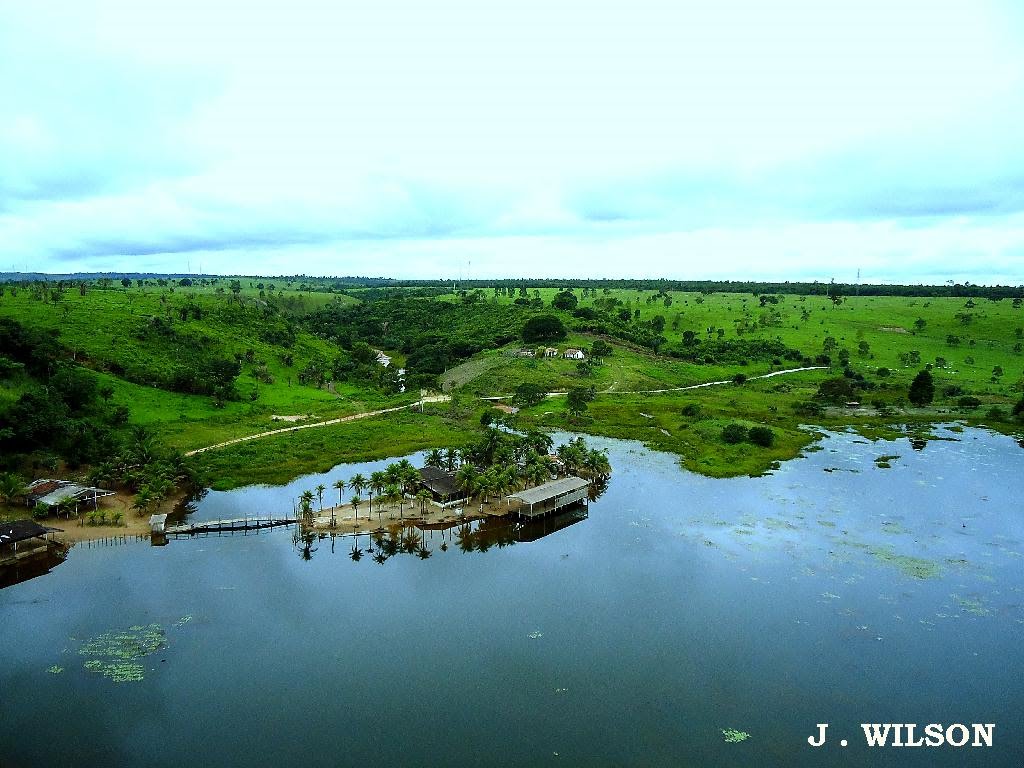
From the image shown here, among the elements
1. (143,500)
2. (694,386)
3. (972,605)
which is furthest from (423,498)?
(694,386)

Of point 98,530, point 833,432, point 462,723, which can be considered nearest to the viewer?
point 462,723

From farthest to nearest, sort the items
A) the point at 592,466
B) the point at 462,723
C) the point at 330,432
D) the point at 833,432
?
the point at 833,432 → the point at 330,432 → the point at 592,466 → the point at 462,723

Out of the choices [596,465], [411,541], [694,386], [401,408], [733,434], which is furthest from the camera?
[694,386]

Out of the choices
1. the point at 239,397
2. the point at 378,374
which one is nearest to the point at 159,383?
the point at 239,397

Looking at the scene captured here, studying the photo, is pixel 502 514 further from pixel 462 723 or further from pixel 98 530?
pixel 98 530

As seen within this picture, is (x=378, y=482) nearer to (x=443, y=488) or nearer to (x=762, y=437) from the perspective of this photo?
(x=443, y=488)

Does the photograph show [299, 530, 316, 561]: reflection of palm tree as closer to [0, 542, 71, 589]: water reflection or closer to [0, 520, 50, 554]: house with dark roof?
[0, 542, 71, 589]: water reflection
